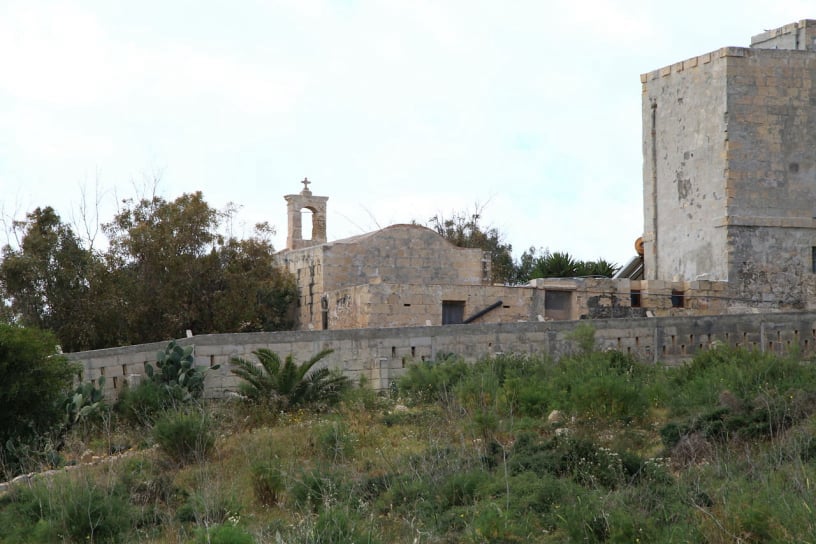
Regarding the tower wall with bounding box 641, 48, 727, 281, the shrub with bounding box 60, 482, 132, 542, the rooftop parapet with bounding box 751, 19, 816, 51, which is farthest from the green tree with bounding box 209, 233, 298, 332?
the shrub with bounding box 60, 482, 132, 542

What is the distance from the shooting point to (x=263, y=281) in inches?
1289

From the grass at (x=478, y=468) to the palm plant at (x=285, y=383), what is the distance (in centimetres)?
31

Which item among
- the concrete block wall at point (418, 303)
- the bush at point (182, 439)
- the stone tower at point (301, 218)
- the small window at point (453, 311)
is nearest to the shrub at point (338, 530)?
the bush at point (182, 439)

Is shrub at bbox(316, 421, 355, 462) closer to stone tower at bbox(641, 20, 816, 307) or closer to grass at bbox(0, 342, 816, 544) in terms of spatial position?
grass at bbox(0, 342, 816, 544)

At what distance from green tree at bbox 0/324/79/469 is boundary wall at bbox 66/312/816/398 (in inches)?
82.6

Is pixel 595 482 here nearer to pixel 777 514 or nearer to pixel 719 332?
pixel 777 514

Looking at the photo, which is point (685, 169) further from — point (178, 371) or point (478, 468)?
point (478, 468)

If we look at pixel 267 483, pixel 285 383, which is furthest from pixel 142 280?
pixel 267 483

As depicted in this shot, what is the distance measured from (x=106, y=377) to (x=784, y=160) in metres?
15.8

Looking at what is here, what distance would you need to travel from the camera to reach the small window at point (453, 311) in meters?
30.0

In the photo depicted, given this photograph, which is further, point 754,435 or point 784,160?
point 784,160

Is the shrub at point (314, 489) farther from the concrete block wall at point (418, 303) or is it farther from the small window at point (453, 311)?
the small window at point (453, 311)

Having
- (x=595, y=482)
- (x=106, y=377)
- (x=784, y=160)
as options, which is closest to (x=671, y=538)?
(x=595, y=482)

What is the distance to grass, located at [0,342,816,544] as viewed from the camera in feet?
46.0
